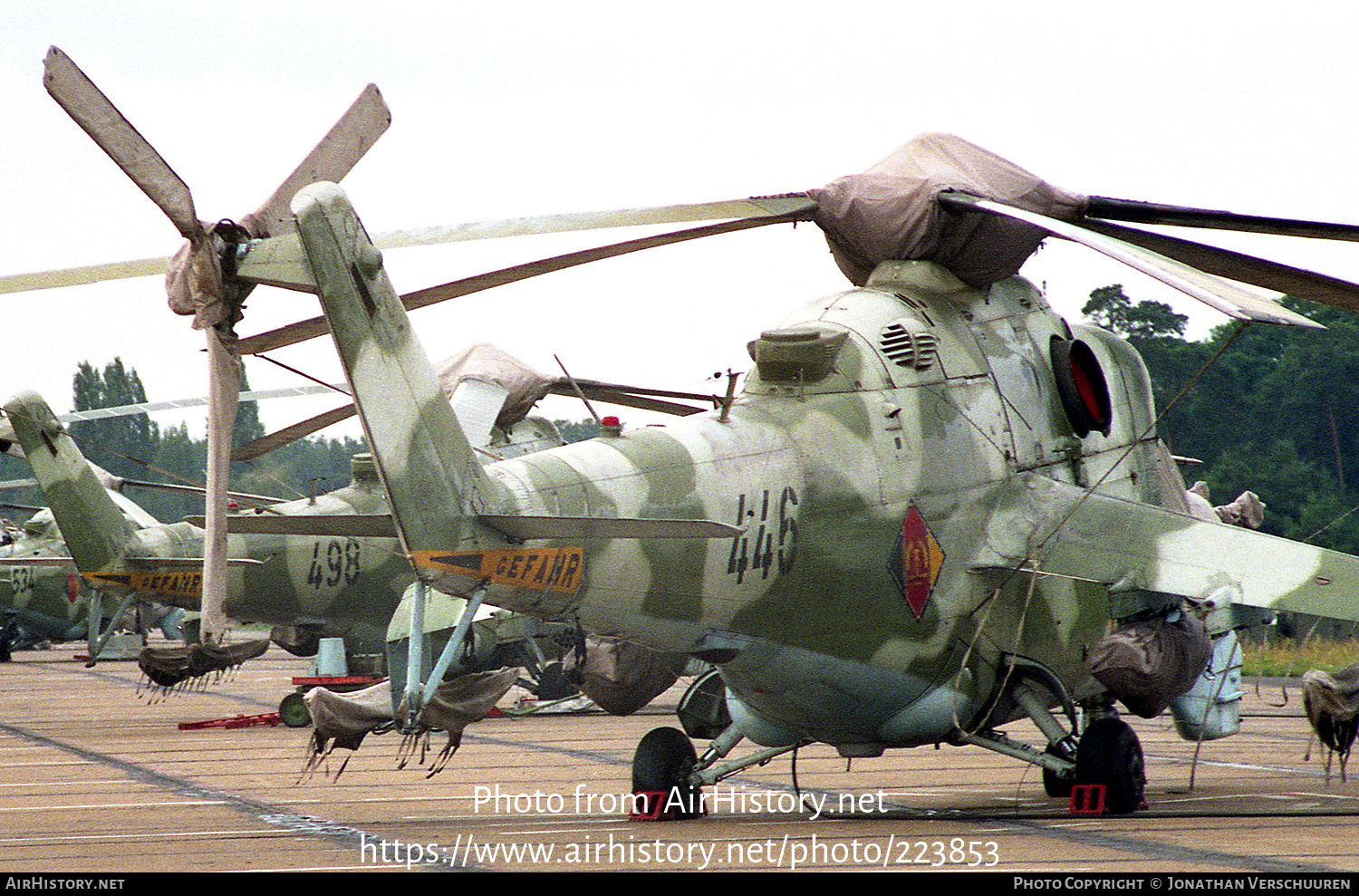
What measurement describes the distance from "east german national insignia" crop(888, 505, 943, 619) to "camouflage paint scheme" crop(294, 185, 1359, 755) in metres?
0.02

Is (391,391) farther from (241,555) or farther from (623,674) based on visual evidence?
(241,555)

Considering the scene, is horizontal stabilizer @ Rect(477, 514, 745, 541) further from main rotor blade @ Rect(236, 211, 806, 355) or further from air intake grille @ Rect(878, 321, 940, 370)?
air intake grille @ Rect(878, 321, 940, 370)

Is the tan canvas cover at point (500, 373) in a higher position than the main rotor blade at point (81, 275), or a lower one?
lower

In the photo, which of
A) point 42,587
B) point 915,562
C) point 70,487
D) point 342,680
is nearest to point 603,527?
point 915,562

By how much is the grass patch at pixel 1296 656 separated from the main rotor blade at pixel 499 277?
20132 millimetres

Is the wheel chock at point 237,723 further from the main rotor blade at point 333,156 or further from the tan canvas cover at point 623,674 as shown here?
the main rotor blade at point 333,156

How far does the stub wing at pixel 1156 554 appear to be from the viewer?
12.3 metres

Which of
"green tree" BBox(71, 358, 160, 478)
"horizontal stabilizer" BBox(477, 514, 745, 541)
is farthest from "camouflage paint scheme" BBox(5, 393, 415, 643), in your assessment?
"green tree" BBox(71, 358, 160, 478)

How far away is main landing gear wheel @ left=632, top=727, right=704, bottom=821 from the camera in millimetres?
12547

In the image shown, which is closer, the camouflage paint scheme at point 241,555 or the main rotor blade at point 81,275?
the main rotor blade at point 81,275

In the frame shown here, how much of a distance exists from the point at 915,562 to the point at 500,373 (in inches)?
369

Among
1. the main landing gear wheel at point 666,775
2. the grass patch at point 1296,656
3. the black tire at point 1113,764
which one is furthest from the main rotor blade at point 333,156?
the grass patch at point 1296,656

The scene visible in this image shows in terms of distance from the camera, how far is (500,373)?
20.4 meters
